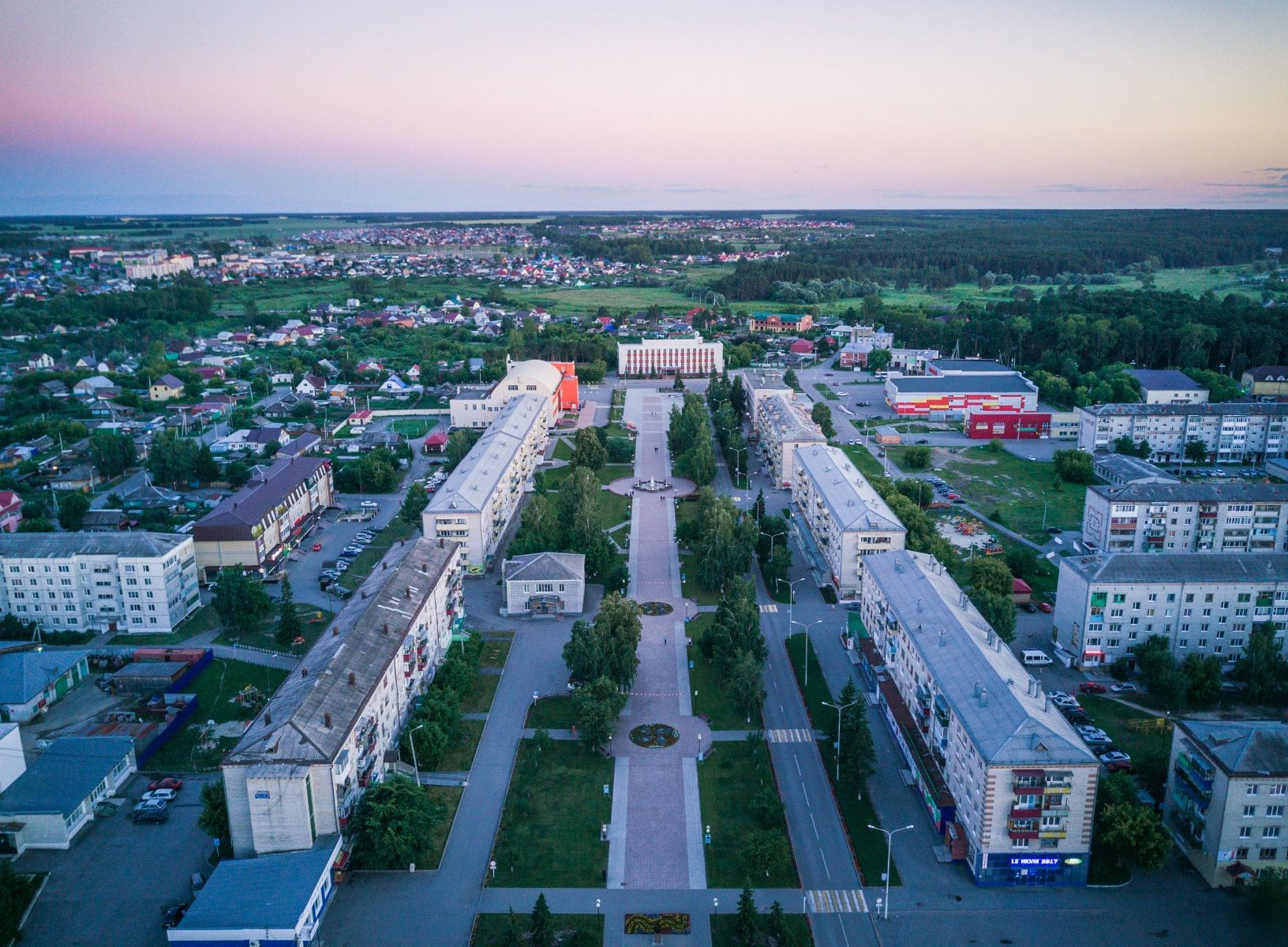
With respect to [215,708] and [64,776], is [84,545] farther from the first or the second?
[64,776]

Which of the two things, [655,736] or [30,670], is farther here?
[30,670]

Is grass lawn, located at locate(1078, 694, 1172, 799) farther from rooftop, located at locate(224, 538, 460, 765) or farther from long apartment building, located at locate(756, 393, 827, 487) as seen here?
long apartment building, located at locate(756, 393, 827, 487)

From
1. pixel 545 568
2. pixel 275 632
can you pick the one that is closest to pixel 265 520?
pixel 275 632

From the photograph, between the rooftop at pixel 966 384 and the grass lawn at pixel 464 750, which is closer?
the grass lawn at pixel 464 750

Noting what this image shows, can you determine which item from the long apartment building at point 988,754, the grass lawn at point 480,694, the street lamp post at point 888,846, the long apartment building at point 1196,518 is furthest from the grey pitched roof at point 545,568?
the long apartment building at point 1196,518

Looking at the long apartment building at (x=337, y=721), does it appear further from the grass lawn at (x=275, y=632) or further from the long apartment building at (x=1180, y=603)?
the long apartment building at (x=1180, y=603)

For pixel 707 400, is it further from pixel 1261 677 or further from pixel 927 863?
pixel 927 863
